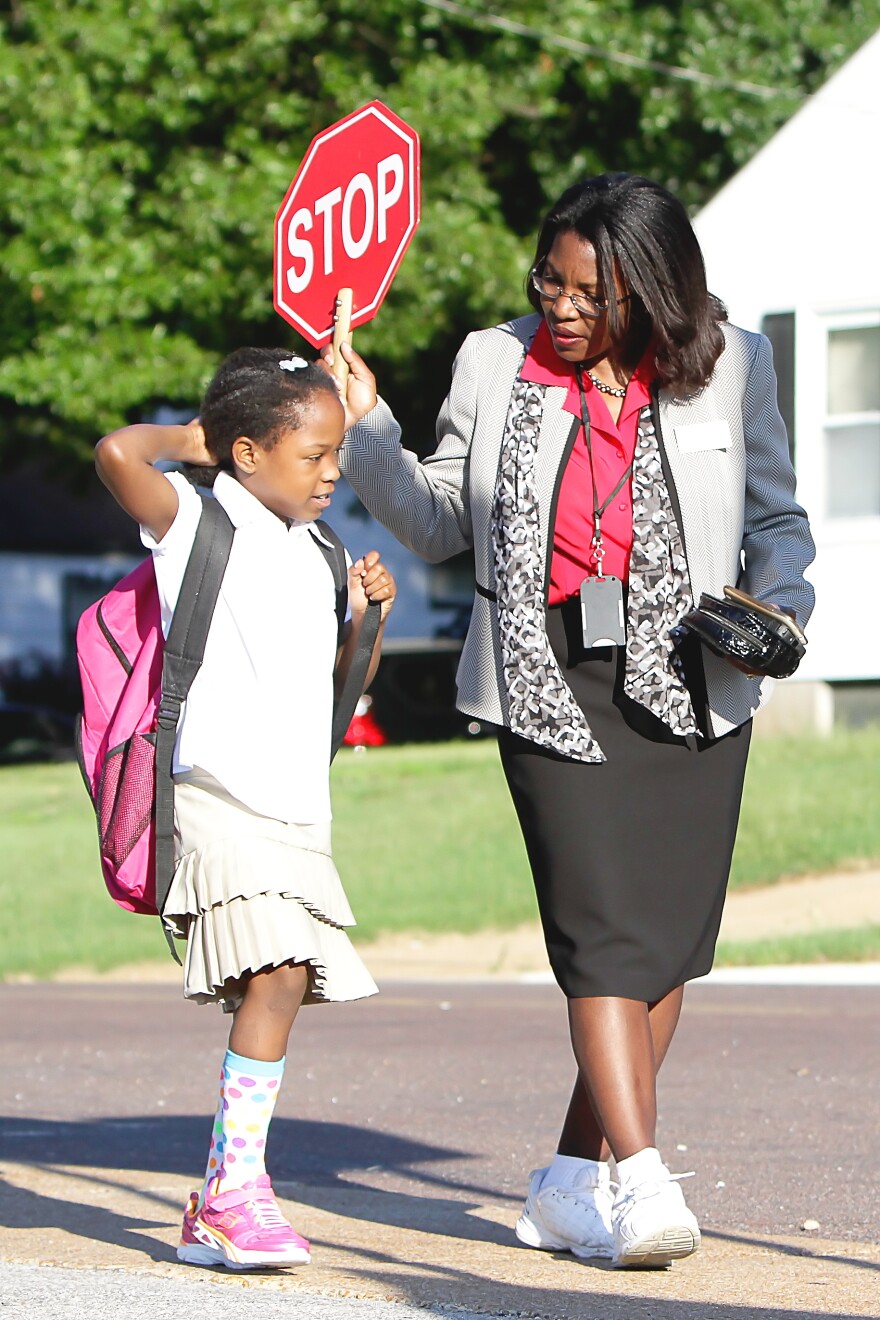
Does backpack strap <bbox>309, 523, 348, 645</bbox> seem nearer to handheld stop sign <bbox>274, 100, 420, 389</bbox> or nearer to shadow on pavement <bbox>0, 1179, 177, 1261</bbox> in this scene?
handheld stop sign <bbox>274, 100, 420, 389</bbox>

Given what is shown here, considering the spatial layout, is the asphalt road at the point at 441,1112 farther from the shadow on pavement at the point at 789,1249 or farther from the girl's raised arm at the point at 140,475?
the girl's raised arm at the point at 140,475

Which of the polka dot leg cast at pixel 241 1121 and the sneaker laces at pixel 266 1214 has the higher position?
the polka dot leg cast at pixel 241 1121

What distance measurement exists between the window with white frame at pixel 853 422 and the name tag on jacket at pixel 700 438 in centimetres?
1237

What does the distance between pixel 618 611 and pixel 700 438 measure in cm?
41

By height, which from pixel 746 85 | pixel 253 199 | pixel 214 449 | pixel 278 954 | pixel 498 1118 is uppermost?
pixel 746 85

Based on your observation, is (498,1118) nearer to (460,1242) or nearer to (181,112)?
(460,1242)

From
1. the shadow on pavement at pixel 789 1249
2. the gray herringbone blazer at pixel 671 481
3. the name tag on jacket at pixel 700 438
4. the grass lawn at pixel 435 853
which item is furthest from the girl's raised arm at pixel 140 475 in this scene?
the grass lawn at pixel 435 853

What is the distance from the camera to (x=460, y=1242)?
4352 mm

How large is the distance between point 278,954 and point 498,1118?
284cm

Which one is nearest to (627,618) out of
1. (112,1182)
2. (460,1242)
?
(460,1242)

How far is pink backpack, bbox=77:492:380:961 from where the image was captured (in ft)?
13.0

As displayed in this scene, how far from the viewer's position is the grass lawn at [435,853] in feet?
40.1

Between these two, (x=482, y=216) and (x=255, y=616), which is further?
(x=482, y=216)

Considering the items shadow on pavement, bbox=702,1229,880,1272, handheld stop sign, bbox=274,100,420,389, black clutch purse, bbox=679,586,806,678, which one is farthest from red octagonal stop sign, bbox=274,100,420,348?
shadow on pavement, bbox=702,1229,880,1272
